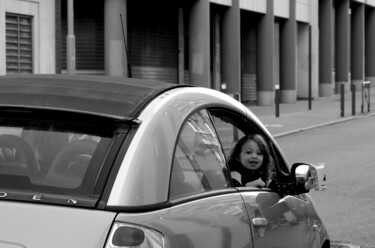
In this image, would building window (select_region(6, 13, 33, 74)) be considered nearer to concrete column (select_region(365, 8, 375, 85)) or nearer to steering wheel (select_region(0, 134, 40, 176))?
steering wheel (select_region(0, 134, 40, 176))

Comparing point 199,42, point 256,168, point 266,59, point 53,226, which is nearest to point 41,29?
point 199,42

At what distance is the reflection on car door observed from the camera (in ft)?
14.2

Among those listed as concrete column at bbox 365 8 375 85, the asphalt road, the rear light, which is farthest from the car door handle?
concrete column at bbox 365 8 375 85

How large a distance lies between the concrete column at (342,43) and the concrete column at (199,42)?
843 inches

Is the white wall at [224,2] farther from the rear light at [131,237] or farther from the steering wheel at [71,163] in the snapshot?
the rear light at [131,237]

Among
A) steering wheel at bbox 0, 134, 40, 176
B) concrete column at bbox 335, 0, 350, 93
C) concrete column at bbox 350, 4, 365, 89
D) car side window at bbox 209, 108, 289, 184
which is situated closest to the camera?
steering wheel at bbox 0, 134, 40, 176

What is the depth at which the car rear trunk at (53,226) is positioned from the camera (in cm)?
318

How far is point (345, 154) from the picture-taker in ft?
61.0

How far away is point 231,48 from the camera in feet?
122

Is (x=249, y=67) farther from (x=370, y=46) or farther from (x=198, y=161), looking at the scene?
(x=198, y=161)

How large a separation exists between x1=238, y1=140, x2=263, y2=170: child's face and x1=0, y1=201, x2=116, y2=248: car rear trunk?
1.87 m

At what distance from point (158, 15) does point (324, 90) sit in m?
17.7

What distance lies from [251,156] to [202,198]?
1.20m

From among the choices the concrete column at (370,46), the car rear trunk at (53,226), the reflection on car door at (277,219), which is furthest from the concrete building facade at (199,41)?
the car rear trunk at (53,226)
